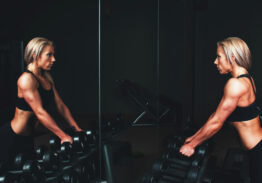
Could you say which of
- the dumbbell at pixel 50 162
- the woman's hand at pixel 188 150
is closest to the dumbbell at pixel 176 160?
the woman's hand at pixel 188 150

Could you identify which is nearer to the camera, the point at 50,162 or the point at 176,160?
the point at 50,162

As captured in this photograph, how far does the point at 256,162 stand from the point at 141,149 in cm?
169

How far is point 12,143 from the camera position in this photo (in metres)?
1.73

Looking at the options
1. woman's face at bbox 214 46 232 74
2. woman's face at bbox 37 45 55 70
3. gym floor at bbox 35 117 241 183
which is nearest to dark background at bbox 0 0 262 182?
gym floor at bbox 35 117 241 183

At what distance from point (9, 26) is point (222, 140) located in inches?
135

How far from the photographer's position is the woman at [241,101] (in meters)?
1.63

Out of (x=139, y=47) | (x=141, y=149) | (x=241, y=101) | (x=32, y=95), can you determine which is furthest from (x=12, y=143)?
(x=139, y=47)

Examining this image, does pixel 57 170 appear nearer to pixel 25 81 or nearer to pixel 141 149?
pixel 25 81

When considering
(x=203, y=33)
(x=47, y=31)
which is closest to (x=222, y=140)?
(x=203, y=33)

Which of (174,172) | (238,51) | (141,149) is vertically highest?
(238,51)

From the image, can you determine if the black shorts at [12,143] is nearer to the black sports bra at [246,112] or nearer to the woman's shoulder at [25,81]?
the woman's shoulder at [25,81]

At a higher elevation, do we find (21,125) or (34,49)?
(34,49)

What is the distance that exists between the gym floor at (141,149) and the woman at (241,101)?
0.40 meters

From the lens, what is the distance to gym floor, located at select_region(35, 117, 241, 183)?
2.46 m
